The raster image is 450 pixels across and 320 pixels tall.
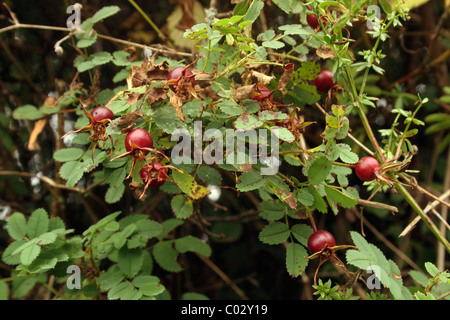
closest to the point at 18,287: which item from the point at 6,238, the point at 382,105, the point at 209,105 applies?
the point at 6,238

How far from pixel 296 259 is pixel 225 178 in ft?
1.77

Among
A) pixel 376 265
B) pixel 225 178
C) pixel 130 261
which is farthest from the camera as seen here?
pixel 225 178

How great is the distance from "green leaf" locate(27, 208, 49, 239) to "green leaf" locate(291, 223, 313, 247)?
572 millimetres

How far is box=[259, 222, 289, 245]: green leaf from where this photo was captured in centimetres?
94

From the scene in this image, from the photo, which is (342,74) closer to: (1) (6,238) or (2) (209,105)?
(2) (209,105)

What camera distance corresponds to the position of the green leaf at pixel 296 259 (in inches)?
35.5

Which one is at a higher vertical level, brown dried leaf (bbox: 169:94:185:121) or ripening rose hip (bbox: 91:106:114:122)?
ripening rose hip (bbox: 91:106:114:122)

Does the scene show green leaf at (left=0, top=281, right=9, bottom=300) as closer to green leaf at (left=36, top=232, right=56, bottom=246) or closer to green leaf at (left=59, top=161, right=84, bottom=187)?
green leaf at (left=36, top=232, right=56, bottom=246)

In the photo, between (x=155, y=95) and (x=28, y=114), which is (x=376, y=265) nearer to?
(x=155, y=95)

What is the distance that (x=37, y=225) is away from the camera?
1068mm

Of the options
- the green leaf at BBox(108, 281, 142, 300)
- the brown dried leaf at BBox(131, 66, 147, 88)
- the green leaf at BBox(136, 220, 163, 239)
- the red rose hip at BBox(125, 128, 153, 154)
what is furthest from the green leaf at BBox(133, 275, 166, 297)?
the brown dried leaf at BBox(131, 66, 147, 88)

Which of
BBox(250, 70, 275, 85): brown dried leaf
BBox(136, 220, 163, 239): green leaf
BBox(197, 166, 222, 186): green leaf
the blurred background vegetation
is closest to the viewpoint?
BBox(250, 70, 275, 85): brown dried leaf

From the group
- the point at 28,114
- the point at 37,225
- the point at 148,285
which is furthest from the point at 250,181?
the point at 28,114
